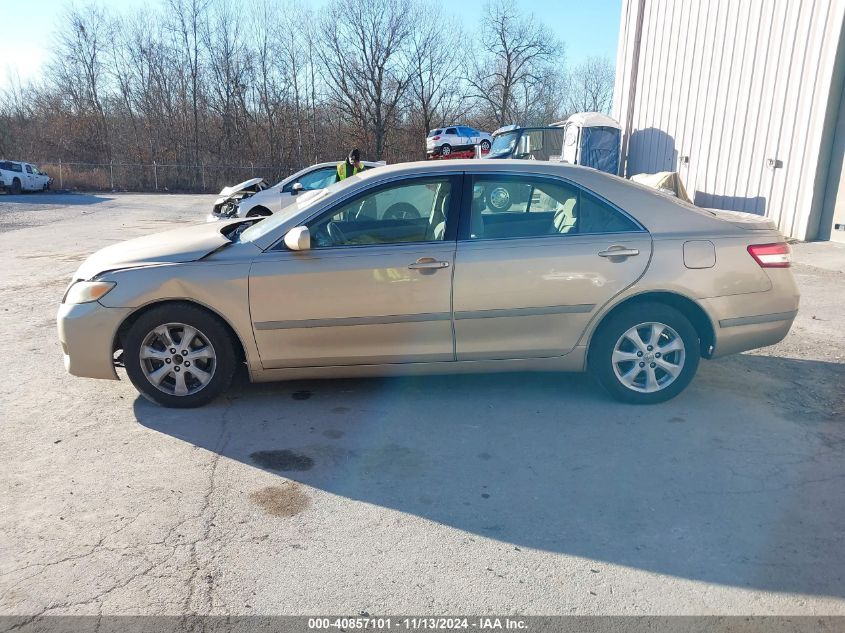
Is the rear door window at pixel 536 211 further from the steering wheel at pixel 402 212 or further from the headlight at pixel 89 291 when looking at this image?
the headlight at pixel 89 291

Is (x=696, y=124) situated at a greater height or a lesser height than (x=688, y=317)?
greater

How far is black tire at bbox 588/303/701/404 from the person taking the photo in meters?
4.28

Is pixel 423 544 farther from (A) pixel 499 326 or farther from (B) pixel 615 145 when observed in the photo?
(B) pixel 615 145

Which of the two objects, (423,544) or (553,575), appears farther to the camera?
(423,544)

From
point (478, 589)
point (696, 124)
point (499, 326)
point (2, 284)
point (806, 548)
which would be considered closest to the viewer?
point (478, 589)

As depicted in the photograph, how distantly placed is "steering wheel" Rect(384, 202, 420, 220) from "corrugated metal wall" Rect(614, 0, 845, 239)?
10384 millimetres

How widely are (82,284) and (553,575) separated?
3.57m

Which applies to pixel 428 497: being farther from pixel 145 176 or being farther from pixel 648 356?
pixel 145 176

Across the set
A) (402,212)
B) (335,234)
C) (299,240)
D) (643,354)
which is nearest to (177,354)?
(299,240)

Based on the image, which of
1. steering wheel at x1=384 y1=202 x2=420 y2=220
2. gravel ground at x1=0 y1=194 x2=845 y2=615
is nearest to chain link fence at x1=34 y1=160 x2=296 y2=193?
gravel ground at x1=0 y1=194 x2=845 y2=615

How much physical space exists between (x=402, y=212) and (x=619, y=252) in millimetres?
1549

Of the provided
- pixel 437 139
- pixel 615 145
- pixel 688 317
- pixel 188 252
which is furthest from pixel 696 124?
pixel 437 139

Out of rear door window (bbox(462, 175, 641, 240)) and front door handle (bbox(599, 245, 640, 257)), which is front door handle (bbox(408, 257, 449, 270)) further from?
front door handle (bbox(599, 245, 640, 257))

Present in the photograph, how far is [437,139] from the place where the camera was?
33562 mm
